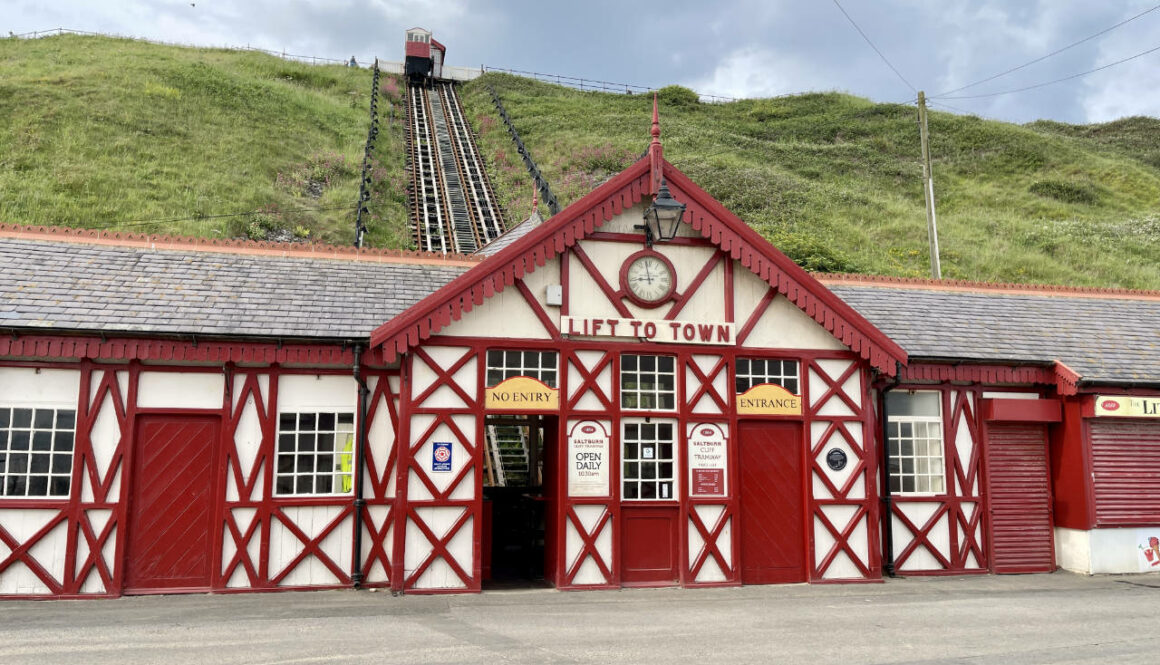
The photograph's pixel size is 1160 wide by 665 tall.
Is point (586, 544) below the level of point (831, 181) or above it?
below

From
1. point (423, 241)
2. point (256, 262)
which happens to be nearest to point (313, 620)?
point (256, 262)

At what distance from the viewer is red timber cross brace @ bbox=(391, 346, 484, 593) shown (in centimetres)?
1112

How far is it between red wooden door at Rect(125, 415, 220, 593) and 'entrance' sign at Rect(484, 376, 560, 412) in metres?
3.85

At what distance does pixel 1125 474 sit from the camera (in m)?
13.9

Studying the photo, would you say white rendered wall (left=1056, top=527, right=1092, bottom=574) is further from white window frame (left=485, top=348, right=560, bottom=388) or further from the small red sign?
white window frame (left=485, top=348, right=560, bottom=388)

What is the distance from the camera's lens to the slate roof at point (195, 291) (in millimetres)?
11167

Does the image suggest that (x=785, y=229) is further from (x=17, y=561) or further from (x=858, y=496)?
(x=17, y=561)

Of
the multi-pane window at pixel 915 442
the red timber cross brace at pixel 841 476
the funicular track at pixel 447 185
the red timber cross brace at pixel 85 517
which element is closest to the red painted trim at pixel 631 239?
the red timber cross brace at pixel 841 476

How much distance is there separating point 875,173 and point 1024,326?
136ft

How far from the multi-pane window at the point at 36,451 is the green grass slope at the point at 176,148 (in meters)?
18.9

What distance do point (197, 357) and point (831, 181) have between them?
45477mm

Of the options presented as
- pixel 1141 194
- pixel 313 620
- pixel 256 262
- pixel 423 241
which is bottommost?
pixel 313 620

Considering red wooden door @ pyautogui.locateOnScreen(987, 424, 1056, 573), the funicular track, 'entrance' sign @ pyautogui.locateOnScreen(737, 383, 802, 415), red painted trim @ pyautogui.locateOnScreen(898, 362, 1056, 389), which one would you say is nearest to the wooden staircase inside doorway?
'entrance' sign @ pyautogui.locateOnScreen(737, 383, 802, 415)

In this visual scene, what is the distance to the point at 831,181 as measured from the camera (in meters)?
50.7
